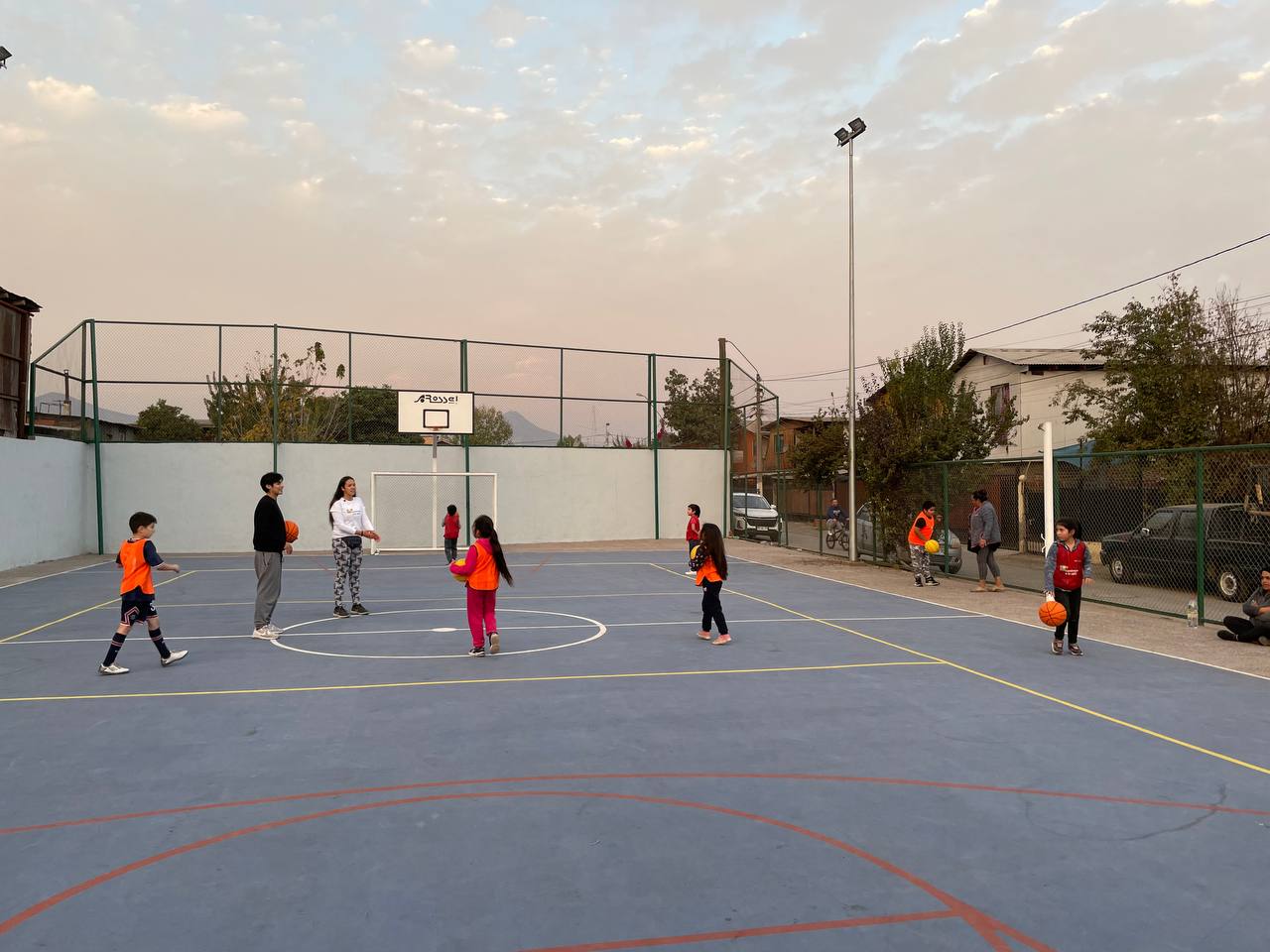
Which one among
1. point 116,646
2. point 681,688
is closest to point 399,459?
point 116,646

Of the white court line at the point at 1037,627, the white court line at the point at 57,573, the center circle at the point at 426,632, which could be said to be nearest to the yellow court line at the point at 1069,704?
the white court line at the point at 1037,627

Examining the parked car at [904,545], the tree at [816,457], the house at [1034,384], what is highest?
the house at [1034,384]

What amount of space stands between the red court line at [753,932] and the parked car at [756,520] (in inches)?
1014

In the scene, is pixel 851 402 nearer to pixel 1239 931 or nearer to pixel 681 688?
pixel 681 688

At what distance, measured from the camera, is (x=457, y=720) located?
668cm

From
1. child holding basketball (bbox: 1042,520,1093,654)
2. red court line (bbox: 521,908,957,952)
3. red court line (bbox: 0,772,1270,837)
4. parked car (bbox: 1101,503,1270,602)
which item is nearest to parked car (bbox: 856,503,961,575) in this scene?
parked car (bbox: 1101,503,1270,602)

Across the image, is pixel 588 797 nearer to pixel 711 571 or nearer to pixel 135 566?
pixel 711 571

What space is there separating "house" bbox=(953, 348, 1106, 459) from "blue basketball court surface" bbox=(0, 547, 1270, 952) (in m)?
31.2

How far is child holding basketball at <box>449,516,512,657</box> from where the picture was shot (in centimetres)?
921

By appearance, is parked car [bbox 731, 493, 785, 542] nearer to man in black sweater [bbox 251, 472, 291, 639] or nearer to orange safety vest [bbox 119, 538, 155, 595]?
man in black sweater [bbox 251, 472, 291, 639]

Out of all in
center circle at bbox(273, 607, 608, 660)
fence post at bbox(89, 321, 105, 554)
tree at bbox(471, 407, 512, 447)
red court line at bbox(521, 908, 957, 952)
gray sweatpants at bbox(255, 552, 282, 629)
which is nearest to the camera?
red court line at bbox(521, 908, 957, 952)

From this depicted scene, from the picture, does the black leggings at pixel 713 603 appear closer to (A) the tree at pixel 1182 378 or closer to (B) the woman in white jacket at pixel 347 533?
(B) the woman in white jacket at pixel 347 533

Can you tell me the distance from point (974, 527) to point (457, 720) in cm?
1152

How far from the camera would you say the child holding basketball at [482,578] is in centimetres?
921
